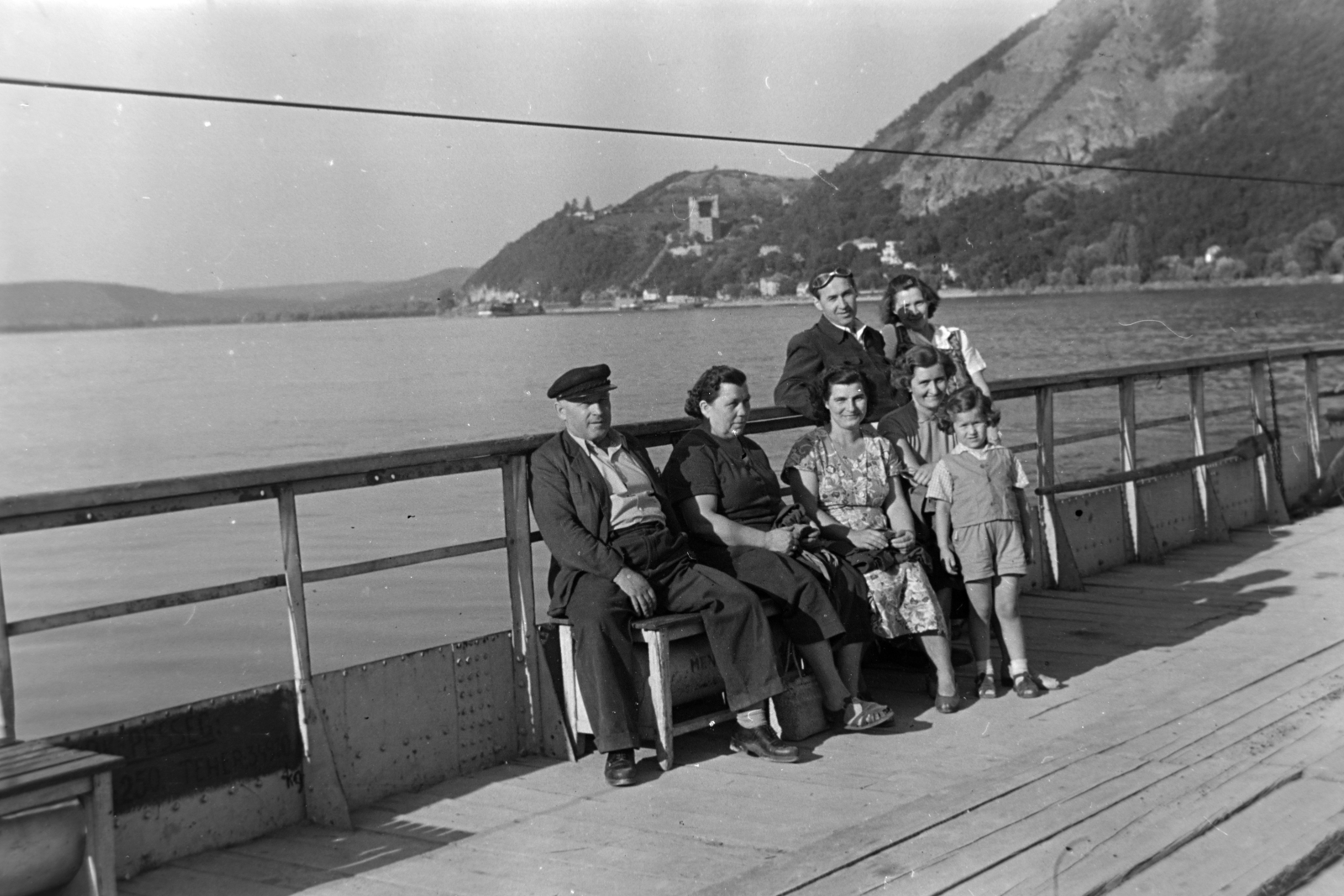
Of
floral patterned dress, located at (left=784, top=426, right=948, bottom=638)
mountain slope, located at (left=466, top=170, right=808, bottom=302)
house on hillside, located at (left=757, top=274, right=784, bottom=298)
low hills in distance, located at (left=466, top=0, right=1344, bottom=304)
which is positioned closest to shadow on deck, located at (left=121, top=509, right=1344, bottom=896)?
floral patterned dress, located at (left=784, top=426, right=948, bottom=638)

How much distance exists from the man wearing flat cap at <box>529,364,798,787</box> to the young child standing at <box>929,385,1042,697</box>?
1163 millimetres

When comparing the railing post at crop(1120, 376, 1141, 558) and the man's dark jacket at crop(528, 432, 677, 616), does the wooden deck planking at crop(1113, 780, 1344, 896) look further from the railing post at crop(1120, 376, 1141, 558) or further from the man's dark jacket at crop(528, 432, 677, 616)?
the railing post at crop(1120, 376, 1141, 558)

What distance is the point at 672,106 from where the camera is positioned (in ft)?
42.3

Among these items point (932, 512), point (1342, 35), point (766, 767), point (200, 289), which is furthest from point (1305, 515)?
point (1342, 35)

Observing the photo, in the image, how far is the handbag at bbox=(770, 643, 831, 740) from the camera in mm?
5340

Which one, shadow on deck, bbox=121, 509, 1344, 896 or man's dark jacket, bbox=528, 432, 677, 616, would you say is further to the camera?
man's dark jacket, bbox=528, 432, 677, 616

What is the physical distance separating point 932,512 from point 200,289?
102 feet

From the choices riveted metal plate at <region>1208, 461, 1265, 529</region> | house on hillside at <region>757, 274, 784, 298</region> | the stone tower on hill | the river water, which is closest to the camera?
riveted metal plate at <region>1208, 461, 1265, 529</region>

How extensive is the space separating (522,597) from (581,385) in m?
0.78

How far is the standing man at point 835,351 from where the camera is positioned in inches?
247

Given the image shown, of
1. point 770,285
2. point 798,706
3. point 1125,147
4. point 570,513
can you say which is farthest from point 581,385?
point 1125,147

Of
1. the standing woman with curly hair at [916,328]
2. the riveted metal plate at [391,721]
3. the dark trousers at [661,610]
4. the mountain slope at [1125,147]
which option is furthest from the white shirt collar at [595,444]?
the mountain slope at [1125,147]

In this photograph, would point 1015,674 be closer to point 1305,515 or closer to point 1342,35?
point 1305,515

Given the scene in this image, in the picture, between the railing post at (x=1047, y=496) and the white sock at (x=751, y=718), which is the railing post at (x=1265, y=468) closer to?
the railing post at (x=1047, y=496)
